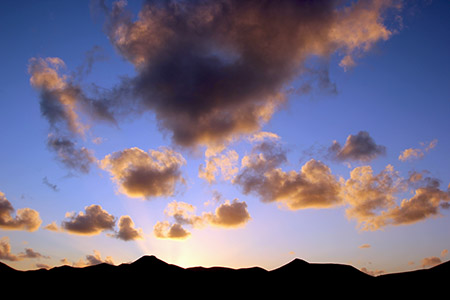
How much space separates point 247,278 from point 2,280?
6247cm

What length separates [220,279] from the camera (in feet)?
280

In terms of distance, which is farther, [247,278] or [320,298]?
[247,278]

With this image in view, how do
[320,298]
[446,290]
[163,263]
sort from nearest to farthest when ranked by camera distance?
[446,290] → [320,298] → [163,263]

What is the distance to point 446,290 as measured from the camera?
6016 centimetres

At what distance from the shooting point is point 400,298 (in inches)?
2506

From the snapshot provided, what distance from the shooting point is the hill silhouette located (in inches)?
2842

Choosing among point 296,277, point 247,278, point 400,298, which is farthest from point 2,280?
point 400,298

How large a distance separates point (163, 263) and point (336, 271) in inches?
1908

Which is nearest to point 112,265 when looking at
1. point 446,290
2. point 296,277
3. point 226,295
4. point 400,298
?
point 226,295

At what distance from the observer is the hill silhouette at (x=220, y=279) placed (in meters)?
72.2

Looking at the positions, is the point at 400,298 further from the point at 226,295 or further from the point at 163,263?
the point at 163,263

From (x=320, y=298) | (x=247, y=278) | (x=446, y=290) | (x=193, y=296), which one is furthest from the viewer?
(x=247, y=278)

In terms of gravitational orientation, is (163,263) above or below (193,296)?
above

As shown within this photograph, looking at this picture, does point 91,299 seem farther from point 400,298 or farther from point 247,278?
point 400,298
